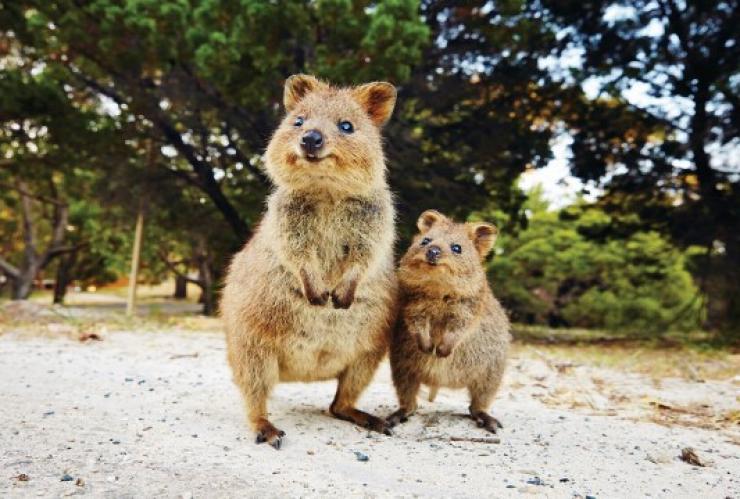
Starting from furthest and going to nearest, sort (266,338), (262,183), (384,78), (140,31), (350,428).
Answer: (262,183)
(140,31)
(384,78)
(350,428)
(266,338)

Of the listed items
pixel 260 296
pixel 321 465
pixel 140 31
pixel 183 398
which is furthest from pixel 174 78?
pixel 321 465

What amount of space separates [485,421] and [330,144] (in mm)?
1963

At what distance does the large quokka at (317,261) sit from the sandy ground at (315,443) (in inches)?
16.5

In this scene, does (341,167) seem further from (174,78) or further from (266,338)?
(174,78)

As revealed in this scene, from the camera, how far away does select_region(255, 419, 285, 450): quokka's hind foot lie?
3.29m

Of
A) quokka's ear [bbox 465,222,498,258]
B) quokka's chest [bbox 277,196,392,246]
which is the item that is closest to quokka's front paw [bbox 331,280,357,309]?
quokka's chest [bbox 277,196,392,246]

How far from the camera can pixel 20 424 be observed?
330 cm

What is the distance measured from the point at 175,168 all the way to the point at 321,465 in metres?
10.6

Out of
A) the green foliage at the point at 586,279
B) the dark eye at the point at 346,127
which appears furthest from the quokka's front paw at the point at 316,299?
the green foliage at the point at 586,279

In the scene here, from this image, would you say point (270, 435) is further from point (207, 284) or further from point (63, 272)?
point (63, 272)

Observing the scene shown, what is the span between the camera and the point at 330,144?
3164mm

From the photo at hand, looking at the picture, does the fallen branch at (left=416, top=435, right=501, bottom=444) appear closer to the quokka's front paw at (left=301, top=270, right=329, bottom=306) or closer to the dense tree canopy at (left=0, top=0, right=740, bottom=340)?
the quokka's front paw at (left=301, top=270, right=329, bottom=306)

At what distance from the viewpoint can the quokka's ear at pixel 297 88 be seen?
371 cm

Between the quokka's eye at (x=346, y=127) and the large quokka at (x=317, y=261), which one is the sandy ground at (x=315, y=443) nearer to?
the large quokka at (x=317, y=261)
